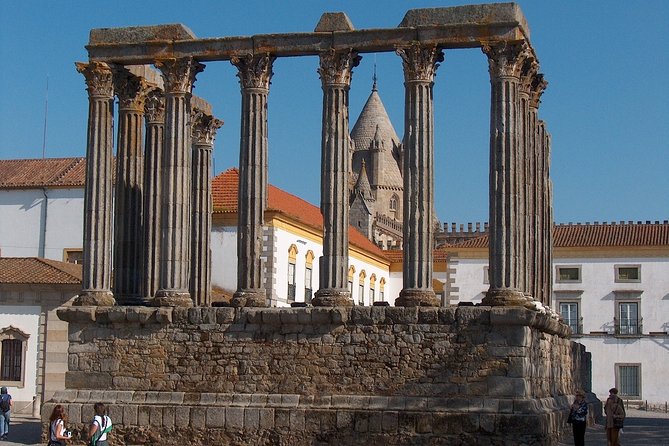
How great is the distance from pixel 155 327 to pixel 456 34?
872 centimetres

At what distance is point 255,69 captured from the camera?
86.3ft

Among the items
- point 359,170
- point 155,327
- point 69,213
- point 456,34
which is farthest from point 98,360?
point 359,170

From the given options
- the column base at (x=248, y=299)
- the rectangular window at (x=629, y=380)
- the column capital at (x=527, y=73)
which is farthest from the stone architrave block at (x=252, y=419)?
the rectangular window at (x=629, y=380)

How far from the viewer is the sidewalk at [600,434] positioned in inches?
1069

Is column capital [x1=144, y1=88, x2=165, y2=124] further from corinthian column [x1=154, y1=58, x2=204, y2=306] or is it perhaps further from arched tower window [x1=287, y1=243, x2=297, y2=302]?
arched tower window [x1=287, y1=243, x2=297, y2=302]

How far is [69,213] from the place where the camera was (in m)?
44.8

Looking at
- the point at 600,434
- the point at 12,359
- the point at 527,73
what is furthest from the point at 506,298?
the point at 12,359

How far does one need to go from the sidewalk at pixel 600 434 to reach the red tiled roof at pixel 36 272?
13.0 feet

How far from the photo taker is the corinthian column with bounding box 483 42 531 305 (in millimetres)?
24578

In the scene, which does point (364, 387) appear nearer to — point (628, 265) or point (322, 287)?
point (322, 287)

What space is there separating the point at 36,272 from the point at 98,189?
1024cm

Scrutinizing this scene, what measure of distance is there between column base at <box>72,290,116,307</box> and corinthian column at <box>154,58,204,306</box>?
116 cm

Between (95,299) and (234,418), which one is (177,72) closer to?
(95,299)

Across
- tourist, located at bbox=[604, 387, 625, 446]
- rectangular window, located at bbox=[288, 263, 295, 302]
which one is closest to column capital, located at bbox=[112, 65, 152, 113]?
tourist, located at bbox=[604, 387, 625, 446]
